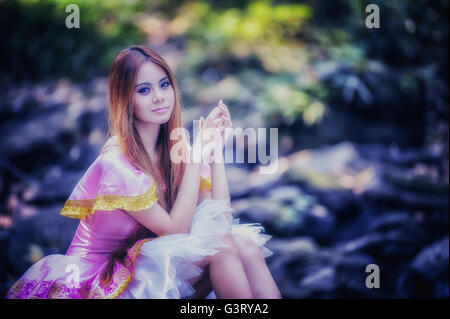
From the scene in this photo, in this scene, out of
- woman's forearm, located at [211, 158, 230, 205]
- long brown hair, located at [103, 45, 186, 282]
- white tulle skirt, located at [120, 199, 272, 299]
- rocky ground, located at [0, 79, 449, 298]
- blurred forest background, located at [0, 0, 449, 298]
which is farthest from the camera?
blurred forest background, located at [0, 0, 449, 298]

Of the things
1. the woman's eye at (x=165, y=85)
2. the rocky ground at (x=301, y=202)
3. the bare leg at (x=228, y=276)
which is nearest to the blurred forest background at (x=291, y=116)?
the rocky ground at (x=301, y=202)

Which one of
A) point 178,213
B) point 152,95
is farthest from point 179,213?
point 152,95

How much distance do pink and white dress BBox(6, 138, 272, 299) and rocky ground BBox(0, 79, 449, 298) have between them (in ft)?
2.92

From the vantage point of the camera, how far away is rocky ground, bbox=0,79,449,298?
2334 mm

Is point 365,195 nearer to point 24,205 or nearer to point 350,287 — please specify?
point 350,287

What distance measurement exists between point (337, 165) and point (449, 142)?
34.9 inches

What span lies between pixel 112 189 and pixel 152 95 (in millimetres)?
380

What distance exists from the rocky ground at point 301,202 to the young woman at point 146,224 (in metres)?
0.90

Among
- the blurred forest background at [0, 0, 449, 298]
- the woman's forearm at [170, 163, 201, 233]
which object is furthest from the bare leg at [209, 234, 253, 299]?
the blurred forest background at [0, 0, 449, 298]

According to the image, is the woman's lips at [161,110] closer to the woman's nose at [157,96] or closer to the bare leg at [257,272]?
the woman's nose at [157,96]

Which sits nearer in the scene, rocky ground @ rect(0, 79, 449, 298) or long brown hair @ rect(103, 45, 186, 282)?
long brown hair @ rect(103, 45, 186, 282)

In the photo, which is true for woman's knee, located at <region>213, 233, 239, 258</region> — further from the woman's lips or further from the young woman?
the woman's lips

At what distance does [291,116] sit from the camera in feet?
12.9

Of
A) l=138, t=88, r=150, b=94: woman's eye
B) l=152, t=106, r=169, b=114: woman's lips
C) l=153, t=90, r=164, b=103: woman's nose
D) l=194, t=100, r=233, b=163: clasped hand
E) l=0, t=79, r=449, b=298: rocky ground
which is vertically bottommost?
l=0, t=79, r=449, b=298: rocky ground
